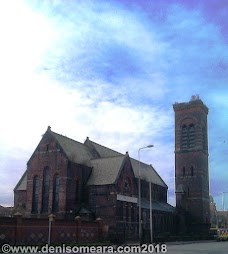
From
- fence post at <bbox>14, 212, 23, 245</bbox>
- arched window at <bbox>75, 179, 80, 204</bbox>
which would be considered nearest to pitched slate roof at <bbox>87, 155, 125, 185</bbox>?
arched window at <bbox>75, 179, 80, 204</bbox>

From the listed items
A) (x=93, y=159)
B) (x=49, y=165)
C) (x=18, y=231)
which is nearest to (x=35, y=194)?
(x=49, y=165)

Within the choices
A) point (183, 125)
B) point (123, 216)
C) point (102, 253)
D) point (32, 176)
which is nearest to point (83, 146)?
point (32, 176)

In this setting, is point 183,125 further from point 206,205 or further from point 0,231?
point 0,231

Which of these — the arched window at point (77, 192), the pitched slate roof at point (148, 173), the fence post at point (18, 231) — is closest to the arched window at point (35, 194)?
the arched window at point (77, 192)

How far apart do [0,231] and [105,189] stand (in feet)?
76.0

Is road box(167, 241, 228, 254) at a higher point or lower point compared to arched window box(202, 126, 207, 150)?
lower

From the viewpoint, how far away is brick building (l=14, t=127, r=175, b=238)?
6281 cm

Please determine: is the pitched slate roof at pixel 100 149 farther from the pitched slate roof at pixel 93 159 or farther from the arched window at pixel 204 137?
the arched window at pixel 204 137

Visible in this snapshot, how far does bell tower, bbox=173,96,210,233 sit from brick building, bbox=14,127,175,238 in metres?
17.6

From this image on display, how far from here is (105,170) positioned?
67.4m

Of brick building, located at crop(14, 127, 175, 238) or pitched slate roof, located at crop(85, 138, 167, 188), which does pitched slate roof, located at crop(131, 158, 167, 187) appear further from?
brick building, located at crop(14, 127, 175, 238)

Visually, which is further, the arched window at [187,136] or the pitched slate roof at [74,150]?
the arched window at [187,136]

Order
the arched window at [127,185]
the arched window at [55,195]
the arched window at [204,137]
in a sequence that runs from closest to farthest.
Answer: the arched window at [55,195]
the arched window at [127,185]
the arched window at [204,137]

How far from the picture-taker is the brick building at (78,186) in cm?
6281
